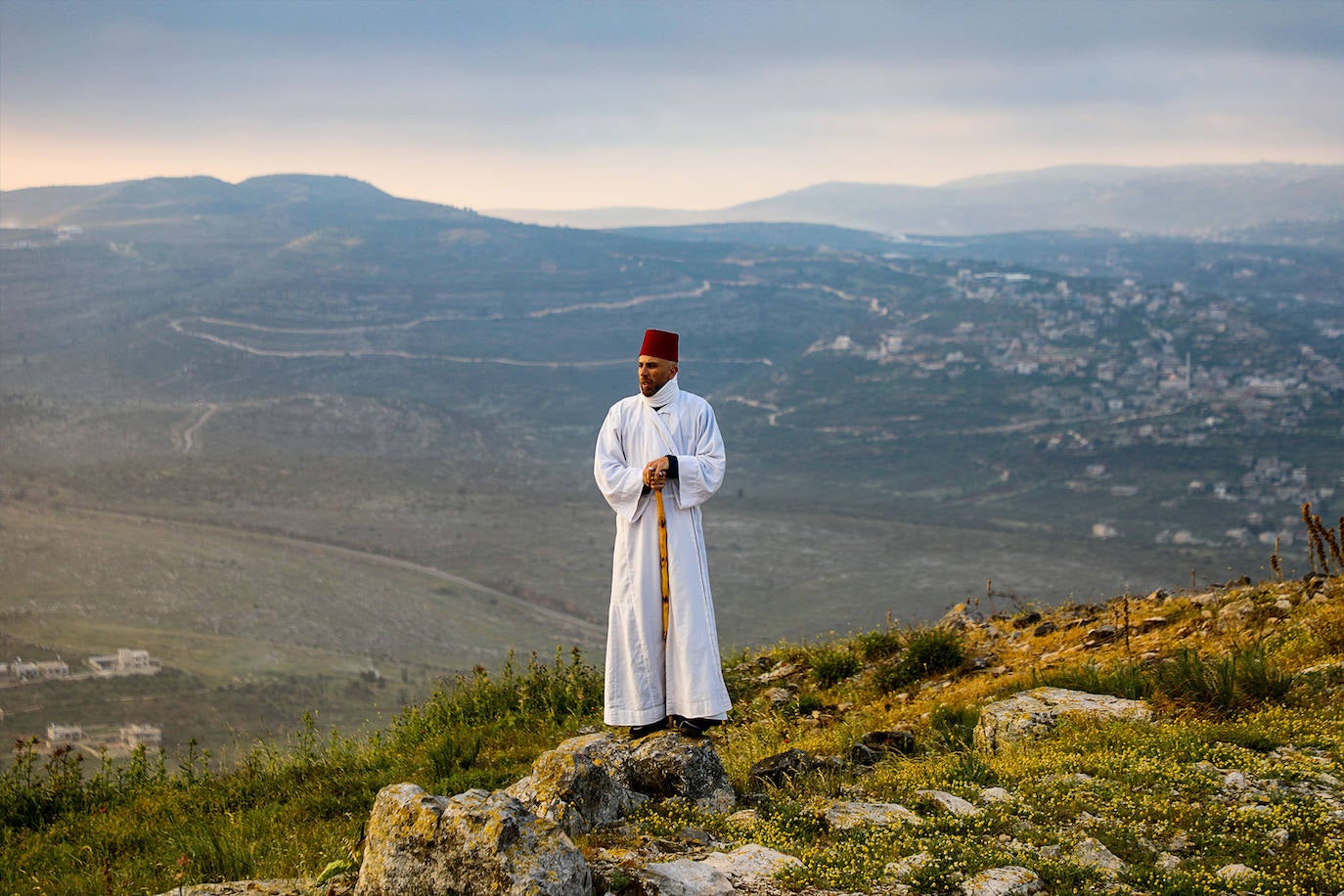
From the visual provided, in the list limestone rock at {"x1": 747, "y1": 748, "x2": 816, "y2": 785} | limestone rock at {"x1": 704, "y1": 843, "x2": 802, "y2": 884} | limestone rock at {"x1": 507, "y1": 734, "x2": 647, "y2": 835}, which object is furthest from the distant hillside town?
limestone rock at {"x1": 704, "y1": 843, "x2": 802, "y2": 884}

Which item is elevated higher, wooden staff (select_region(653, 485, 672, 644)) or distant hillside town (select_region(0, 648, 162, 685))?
wooden staff (select_region(653, 485, 672, 644))

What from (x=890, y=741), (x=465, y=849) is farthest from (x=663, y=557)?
(x=465, y=849)

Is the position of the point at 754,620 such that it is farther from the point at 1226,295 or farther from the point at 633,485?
the point at 1226,295

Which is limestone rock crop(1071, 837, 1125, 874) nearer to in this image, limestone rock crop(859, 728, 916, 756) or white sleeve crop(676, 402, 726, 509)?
limestone rock crop(859, 728, 916, 756)

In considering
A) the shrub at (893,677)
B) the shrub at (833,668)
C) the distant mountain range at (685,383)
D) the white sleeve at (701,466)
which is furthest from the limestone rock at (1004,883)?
the distant mountain range at (685,383)

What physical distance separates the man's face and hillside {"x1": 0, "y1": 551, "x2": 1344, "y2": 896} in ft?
7.68

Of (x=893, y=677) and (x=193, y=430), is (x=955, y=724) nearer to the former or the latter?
(x=893, y=677)

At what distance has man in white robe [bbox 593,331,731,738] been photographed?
5750 mm

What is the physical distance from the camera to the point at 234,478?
59.2 m

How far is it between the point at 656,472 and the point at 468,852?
260 cm

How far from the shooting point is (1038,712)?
6.30 metres

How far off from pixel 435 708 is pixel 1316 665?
697 cm

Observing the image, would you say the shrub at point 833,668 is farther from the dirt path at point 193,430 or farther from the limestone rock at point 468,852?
the dirt path at point 193,430

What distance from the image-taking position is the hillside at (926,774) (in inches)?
165
